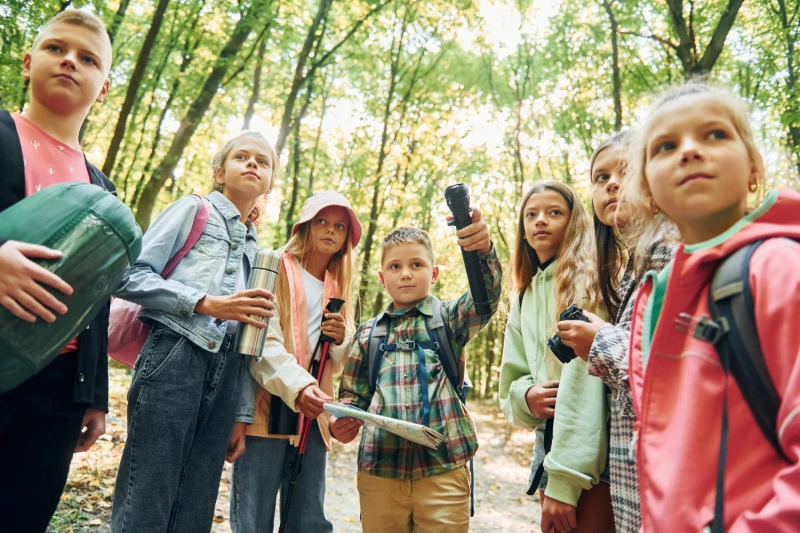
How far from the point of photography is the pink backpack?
2.61 m

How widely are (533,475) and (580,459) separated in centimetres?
46

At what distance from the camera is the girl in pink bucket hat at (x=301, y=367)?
2.91 metres

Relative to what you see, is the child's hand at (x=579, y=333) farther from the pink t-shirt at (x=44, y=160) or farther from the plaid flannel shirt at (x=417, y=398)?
the pink t-shirt at (x=44, y=160)

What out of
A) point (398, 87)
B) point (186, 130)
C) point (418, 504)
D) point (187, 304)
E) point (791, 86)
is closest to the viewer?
point (187, 304)

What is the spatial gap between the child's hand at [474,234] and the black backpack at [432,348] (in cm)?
59

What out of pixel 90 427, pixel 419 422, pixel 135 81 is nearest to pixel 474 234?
pixel 419 422

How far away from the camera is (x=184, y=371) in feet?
7.97

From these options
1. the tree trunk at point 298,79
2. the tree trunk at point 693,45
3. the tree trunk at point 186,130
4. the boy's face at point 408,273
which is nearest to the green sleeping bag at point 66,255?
the boy's face at point 408,273

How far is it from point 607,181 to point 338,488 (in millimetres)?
6121

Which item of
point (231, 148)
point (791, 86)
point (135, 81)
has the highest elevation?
point (791, 86)

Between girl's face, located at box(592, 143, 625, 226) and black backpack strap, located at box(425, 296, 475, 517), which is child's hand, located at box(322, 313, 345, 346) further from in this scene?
girl's face, located at box(592, 143, 625, 226)

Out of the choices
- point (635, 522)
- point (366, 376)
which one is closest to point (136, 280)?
point (366, 376)

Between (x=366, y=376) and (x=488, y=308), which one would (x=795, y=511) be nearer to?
(x=488, y=308)

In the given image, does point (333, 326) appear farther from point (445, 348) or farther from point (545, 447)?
point (545, 447)
